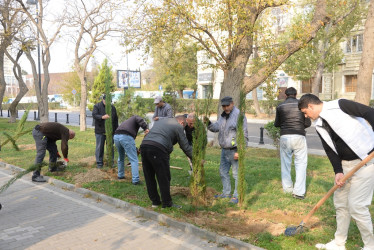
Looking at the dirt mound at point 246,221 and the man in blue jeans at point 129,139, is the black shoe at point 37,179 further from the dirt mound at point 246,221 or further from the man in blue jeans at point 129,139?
the dirt mound at point 246,221

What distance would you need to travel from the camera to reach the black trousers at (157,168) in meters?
5.54

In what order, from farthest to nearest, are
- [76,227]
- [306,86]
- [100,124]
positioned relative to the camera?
[306,86] → [100,124] → [76,227]

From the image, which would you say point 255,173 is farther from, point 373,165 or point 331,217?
point 373,165

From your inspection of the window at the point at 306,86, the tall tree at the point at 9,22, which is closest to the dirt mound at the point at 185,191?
the tall tree at the point at 9,22

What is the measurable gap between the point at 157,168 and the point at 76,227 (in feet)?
5.03

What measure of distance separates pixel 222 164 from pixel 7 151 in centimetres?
1017

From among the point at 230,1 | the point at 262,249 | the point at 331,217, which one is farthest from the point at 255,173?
the point at 230,1

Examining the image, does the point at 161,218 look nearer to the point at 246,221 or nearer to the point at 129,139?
the point at 246,221

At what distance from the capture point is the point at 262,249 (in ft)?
13.9

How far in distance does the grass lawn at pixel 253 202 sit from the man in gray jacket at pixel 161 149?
53 centimetres

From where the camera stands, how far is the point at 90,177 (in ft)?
Answer: 27.1

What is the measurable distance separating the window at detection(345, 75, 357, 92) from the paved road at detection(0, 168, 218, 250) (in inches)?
1262

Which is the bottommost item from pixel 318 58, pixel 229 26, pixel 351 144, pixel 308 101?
pixel 351 144

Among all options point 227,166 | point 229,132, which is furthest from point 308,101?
point 227,166
